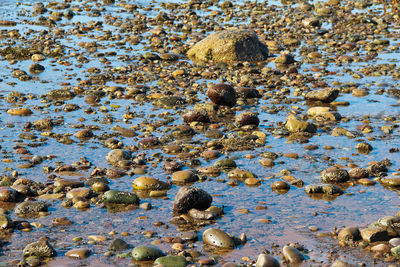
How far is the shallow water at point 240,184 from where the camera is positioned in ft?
19.7

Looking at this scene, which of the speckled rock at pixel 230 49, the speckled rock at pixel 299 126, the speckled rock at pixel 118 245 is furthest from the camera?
the speckled rock at pixel 230 49

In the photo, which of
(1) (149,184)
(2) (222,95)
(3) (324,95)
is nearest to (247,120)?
(2) (222,95)

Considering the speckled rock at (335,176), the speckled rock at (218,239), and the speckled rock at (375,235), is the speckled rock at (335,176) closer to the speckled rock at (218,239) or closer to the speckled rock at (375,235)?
the speckled rock at (375,235)

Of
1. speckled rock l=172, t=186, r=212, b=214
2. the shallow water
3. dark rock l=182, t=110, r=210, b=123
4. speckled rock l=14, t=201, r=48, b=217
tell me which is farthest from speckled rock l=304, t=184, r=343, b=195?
speckled rock l=14, t=201, r=48, b=217

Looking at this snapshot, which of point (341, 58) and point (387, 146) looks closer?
point (387, 146)

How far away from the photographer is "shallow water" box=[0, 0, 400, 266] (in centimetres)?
601

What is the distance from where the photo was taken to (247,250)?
229 inches

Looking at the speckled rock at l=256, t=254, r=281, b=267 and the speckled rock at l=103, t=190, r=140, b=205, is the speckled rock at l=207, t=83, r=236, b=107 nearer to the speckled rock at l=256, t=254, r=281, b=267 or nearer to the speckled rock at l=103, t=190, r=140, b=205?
the speckled rock at l=103, t=190, r=140, b=205

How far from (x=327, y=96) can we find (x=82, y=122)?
4.65 metres

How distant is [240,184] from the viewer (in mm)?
7547

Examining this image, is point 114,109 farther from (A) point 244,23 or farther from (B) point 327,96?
(A) point 244,23

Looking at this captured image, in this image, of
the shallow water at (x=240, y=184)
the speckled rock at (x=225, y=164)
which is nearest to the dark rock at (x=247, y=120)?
the shallow water at (x=240, y=184)

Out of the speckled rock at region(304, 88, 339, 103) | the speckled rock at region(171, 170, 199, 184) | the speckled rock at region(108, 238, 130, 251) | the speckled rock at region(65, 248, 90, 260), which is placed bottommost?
the speckled rock at region(304, 88, 339, 103)

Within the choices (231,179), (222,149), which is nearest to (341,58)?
(222,149)
